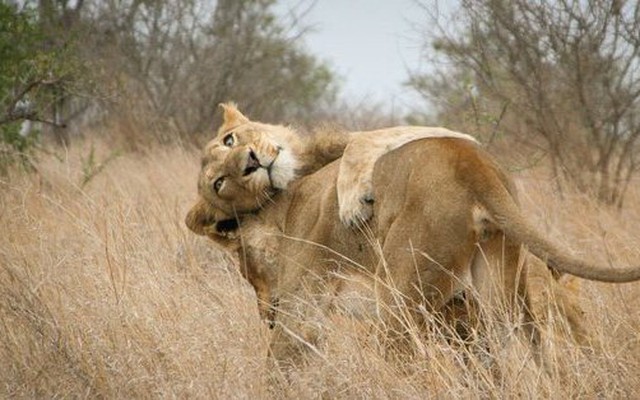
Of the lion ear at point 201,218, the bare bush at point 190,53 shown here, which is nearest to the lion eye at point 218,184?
the lion ear at point 201,218

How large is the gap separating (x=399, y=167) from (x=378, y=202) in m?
Answer: 0.15

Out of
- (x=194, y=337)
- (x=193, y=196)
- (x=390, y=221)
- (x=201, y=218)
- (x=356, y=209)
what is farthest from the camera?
(x=193, y=196)

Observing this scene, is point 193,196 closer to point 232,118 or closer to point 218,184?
point 232,118

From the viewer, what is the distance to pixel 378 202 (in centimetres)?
398

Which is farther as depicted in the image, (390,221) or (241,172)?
(241,172)

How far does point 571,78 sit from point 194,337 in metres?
3.88

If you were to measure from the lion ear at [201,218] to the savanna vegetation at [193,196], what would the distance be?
0.33 metres

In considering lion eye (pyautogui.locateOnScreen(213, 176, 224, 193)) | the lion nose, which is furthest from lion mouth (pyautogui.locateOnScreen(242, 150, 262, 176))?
lion eye (pyautogui.locateOnScreen(213, 176, 224, 193))

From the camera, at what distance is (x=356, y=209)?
4.09 metres

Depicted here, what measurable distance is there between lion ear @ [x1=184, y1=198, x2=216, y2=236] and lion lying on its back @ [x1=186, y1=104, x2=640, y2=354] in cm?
6

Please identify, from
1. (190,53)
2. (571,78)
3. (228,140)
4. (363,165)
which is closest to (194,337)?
(228,140)

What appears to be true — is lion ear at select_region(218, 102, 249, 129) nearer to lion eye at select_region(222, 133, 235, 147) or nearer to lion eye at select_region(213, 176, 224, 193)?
lion eye at select_region(222, 133, 235, 147)

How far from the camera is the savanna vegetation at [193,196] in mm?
3957

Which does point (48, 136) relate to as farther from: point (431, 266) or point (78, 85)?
point (431, 266)
